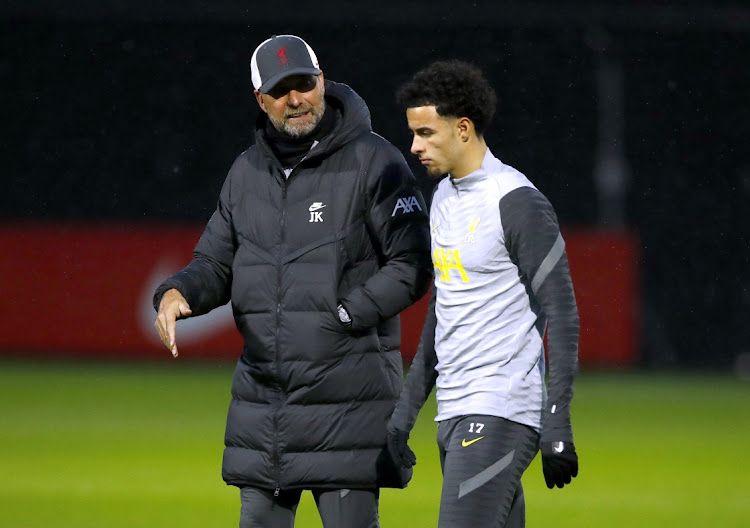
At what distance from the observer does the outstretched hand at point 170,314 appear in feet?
16.5

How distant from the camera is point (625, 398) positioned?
592 inches

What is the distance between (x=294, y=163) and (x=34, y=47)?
18463 millimetres

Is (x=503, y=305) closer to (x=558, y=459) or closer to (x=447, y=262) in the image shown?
(x=447, y=262)

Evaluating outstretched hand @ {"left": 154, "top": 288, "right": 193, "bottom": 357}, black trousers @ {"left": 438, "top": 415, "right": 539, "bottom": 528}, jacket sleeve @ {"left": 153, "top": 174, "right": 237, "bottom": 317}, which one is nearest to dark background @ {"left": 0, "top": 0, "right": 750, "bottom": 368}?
jacket sleeve @ {"left": 153, "top": 174, "right": 237, "bottom": 317}

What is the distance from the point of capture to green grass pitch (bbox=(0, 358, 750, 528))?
8.78 meters

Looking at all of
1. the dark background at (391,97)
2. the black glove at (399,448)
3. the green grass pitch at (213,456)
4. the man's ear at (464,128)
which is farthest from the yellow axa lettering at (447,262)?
the dark background at (391,97)

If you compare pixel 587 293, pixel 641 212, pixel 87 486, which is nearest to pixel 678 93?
pixel 641 212

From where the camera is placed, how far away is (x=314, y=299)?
5121 mm

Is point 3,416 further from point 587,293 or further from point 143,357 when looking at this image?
point 587,293

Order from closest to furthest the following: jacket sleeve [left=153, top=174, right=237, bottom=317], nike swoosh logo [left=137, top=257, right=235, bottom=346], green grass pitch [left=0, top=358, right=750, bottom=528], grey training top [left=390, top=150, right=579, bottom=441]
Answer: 1. grey training top [left=390, top=150, right=579, bottom=441]
2. jacket sleeve [left=153, top=174, right=237, bottom=317]
3. green grass pitch [left=0, top=358, right=750, bottom=528]
4. nike swoosh logo [left=137, top=257, right=235, bottom=346]

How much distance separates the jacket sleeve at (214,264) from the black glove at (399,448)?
0.87 meters

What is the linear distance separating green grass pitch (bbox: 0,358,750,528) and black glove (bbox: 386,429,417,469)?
11.2 ft

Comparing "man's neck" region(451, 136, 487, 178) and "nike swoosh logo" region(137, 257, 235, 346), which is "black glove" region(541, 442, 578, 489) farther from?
"nike swoosh logo" region(137, 257, 235, 346)

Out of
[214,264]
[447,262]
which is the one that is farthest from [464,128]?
[214,264]
